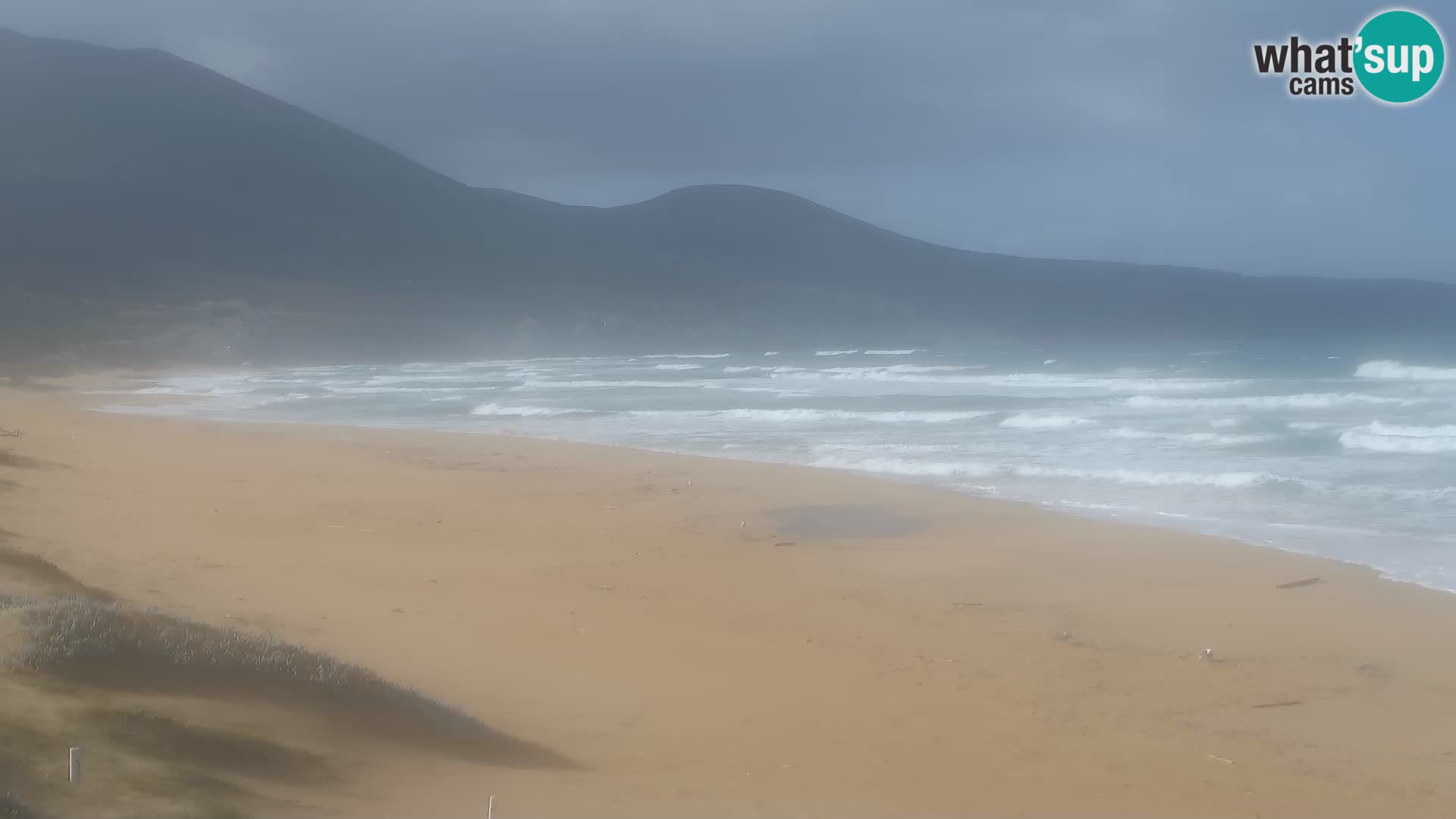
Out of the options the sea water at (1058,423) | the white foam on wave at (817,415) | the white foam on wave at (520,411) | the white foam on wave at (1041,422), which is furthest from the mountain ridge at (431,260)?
the white foam on wave at (1041,422)

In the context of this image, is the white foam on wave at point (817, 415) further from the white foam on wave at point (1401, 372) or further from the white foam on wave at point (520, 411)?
the white foam on wave at point (1401, 372)

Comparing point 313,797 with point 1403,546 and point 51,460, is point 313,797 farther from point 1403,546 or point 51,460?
point 51,460

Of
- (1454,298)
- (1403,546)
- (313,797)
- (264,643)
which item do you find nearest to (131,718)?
(313,797)

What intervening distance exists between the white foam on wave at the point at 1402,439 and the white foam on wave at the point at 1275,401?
5.47 meters

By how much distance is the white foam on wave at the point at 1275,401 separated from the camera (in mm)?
23844

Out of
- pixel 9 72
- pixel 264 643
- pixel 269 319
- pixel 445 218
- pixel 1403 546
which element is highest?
pixel 9 72

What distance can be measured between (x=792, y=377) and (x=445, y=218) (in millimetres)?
70156

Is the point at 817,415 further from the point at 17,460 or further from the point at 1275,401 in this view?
the point at 17,460

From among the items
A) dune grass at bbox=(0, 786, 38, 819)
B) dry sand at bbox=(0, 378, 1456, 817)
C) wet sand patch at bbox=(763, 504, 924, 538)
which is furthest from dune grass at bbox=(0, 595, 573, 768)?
wet sand patch at bbox=(763, 504, 924, 538)

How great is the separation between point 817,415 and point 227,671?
1905cm

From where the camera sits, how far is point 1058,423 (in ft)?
67.1

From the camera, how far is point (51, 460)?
1332 centimetres

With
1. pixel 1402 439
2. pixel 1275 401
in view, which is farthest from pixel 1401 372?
pixel 1402 439

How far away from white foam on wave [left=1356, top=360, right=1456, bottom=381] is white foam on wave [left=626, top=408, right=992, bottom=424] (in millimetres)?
18342
